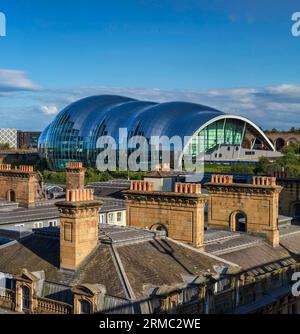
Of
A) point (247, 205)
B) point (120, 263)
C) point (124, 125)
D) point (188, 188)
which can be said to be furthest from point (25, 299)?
point (124, 125)

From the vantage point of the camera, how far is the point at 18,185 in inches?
1786

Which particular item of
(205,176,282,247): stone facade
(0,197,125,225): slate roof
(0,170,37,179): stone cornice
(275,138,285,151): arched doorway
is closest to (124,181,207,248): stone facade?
(205,176,282,247): stone facade

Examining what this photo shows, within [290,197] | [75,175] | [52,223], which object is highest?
[75,175]

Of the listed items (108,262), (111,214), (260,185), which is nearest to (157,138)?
(111,214)

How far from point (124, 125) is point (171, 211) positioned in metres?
99.0

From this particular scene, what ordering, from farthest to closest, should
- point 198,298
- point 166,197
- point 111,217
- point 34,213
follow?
point 111,217, point 34,213, point 166,197, point 198,298

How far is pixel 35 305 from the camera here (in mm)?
20453

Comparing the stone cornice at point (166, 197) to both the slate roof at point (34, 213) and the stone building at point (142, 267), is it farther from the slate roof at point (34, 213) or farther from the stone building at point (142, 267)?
the slate roof at point (34, 213)

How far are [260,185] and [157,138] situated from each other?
9002 centimetres

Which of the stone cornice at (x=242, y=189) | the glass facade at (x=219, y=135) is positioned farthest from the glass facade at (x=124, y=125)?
the stone cornice at (x=242, y=189)

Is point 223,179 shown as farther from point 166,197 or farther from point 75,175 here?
point 75,175

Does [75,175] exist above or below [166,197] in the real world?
below

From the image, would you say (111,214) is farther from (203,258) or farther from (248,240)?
(203,258)

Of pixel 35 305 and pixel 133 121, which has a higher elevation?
pixel 133 121
